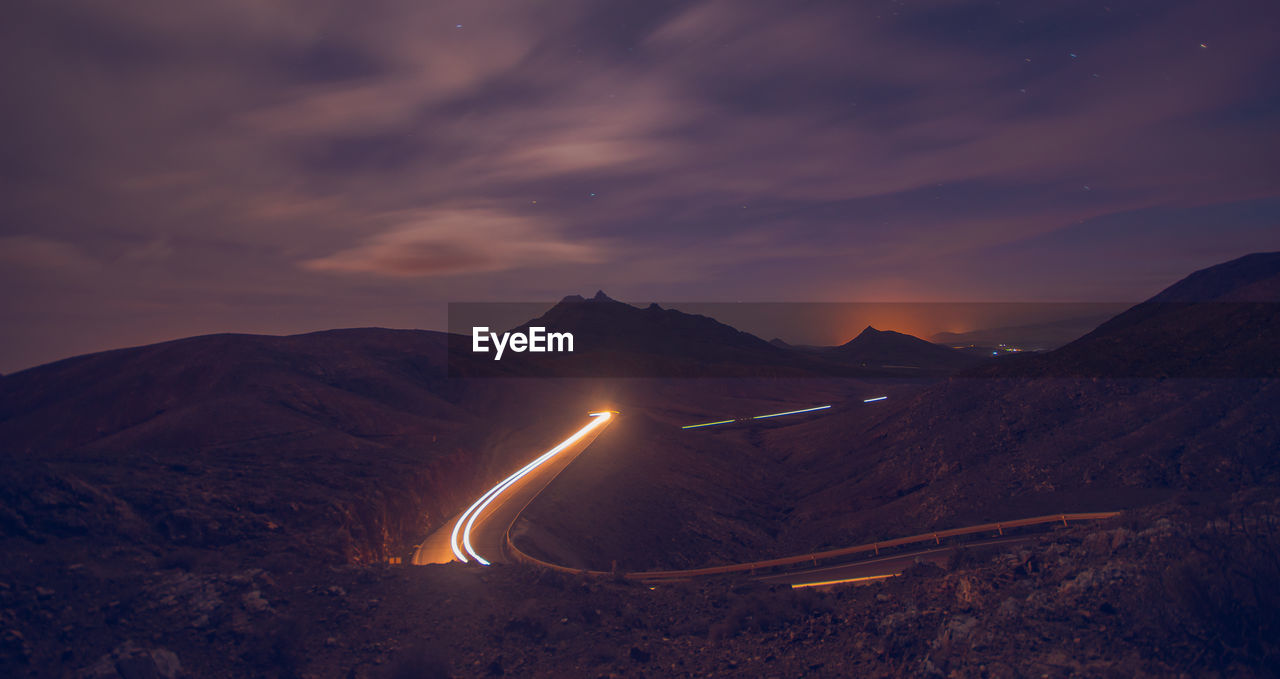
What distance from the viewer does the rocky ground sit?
12.8m

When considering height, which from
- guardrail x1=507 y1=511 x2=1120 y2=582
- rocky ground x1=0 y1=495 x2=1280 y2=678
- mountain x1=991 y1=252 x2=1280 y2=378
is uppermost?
mountain x1=991 y1=252 x2=1280 y2=378

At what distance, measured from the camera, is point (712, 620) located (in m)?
17.8

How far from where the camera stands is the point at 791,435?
2852 inches

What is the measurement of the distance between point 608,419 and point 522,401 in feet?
46.9

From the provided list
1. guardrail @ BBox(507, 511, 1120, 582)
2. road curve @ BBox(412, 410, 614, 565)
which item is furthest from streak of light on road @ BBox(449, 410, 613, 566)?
guardrail @ BBox(507, 511, 1120, 582)

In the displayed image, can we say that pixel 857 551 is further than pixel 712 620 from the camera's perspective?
Yes

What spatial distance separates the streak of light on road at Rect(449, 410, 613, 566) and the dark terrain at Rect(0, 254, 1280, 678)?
1.99 m

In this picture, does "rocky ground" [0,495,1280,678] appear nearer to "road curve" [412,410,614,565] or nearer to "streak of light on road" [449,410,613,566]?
"streak of light on road" [449,410,613,566]

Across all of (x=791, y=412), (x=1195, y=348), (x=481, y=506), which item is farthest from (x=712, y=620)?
(x=791, y=412)

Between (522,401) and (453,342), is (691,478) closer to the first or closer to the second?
(522,401)

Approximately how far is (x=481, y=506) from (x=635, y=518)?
9.60 m

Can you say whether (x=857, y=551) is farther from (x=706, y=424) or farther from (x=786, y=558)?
(x=706, y=424)

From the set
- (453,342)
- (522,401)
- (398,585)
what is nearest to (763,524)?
(398,585)

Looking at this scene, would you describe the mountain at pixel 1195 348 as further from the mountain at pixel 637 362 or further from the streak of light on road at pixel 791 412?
the mountain at pixel 637 362
